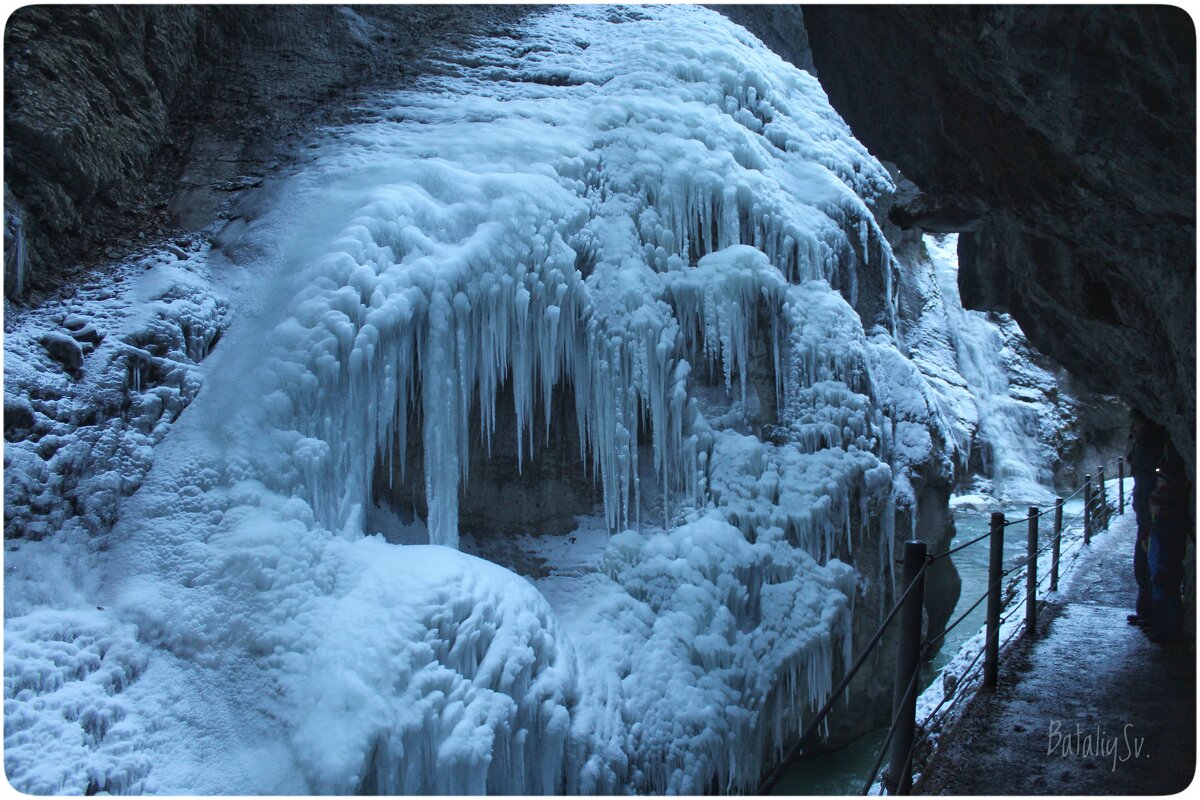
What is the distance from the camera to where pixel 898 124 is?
20.8 feet

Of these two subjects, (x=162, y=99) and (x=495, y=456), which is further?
(x=495, y=456)

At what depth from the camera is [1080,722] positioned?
3.98m

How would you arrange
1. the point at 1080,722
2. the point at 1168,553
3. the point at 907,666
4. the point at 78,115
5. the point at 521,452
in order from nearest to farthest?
the point at 907,666, the point at 1080,722, the point at 1168,553, the point at 78,115, the point at 521,452

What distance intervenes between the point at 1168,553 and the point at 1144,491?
4.13 ft

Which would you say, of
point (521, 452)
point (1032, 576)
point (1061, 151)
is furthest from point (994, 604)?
point (521, 452)

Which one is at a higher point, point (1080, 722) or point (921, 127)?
point (921, 127)

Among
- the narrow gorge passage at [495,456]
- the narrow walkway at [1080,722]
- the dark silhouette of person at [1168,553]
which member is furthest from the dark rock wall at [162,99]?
the dark silhouette of person at [1168,553]

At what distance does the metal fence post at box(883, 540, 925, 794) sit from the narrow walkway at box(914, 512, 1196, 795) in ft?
1.34

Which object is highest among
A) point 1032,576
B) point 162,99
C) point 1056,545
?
point 162,99

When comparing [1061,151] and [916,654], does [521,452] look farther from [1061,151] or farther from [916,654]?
[1061,151]

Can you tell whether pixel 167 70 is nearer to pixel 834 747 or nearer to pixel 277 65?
pixel 277 65

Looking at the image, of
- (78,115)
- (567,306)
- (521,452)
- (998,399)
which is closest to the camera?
(78,115)

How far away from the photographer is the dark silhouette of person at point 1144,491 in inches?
219

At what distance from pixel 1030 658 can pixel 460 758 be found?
357cm
